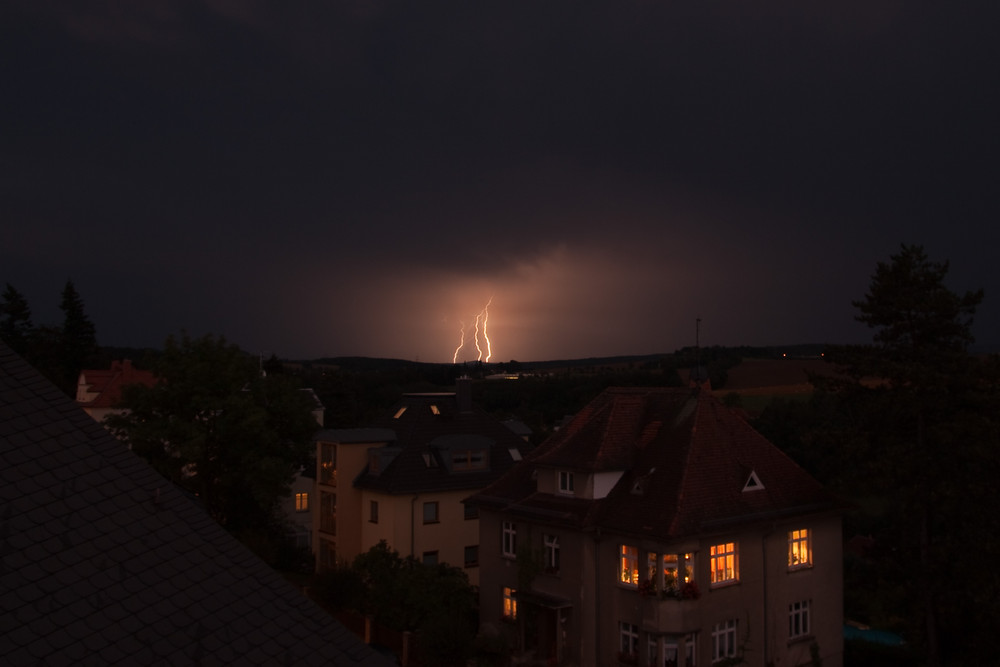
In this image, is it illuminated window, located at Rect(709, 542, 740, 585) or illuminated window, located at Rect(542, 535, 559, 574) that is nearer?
illuminated window, located at Rect(709, 542, 740, 585)

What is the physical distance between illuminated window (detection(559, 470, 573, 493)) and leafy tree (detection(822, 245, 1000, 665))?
31.7 feet

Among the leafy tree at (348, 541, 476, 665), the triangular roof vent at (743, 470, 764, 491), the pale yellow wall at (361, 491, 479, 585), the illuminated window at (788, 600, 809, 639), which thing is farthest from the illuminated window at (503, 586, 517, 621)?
the illuminated window at (788, 600, 809, 639)

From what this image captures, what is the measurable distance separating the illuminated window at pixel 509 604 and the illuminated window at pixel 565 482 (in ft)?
13.9

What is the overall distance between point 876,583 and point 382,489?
21.2 meters

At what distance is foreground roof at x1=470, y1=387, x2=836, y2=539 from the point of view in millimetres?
25172

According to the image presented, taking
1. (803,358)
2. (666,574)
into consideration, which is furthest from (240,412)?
(803,358)

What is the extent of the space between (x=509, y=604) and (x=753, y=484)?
9.93 m

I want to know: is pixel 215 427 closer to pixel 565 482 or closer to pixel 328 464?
pixel 328 464

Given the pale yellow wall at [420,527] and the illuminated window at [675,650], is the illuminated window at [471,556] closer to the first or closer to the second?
the pale yellow wall at [420,527]

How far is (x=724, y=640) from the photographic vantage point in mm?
24953

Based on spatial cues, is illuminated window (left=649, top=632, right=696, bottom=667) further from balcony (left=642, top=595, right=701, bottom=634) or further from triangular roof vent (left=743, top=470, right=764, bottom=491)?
triangular roof vent (left=743, top=470, right=764, bottom=491)

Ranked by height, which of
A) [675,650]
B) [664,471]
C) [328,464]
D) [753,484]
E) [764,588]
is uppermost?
[664,471]

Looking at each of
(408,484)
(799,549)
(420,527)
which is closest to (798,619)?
(799,549)

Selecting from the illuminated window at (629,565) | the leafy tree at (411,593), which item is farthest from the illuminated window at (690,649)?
the leafy tree at (411,593)
